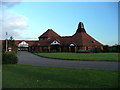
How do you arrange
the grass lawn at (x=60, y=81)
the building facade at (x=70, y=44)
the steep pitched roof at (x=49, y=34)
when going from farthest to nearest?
the steep pitched roof at (x=49, y=34)
the building facade at (x=70, y=44)
the grass lawn at (x=60, y=81)

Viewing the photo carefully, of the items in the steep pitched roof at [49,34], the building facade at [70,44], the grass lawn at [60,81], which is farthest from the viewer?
the steep pitched roof at [49,34]

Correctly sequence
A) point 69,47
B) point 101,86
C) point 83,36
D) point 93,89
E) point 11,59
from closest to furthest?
1. point 93,89
2. point 101,86
3. point 11,59
4. point 69,47
5. point 83,36

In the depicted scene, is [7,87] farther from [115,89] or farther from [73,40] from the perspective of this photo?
[73,40]

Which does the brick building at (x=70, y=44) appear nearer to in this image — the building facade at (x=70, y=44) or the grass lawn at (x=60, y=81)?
the building facade at (x=70, y=44)

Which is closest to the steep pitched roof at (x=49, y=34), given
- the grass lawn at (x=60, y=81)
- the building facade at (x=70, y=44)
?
the building facade at (x=70, y=44)

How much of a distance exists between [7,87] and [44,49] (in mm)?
66580

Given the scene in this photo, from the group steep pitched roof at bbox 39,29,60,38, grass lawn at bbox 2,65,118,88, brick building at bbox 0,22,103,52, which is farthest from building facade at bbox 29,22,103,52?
grass lawn at bbox 2,65,118,88

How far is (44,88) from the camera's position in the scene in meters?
7.11

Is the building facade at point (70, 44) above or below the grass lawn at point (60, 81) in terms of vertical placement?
above

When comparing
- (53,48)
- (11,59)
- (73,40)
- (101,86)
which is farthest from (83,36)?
(101,86)

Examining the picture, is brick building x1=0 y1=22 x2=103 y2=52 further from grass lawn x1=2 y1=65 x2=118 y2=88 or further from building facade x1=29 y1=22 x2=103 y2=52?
grass lawn x1=2 y1=65 x2=118 y2=88

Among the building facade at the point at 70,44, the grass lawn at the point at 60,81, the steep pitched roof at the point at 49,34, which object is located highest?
the steep pitched roof at the point at 49,34

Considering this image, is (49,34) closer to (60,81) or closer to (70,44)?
(70,44)

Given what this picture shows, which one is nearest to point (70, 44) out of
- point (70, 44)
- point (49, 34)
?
point (70, 44)
